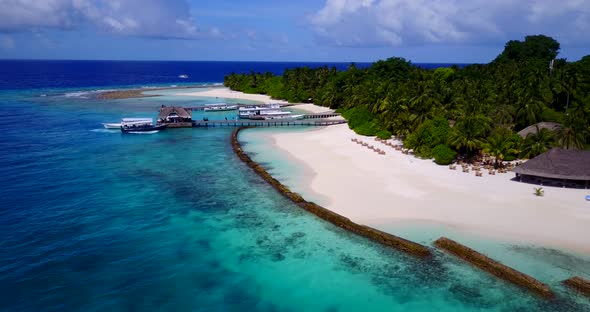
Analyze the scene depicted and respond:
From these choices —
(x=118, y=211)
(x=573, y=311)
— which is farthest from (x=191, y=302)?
(x=573, y=311)

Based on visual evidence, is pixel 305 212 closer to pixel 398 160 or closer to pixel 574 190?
pixel 398 160

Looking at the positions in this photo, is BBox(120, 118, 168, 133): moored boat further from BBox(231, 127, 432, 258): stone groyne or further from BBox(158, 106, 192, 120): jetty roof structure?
BBox(231, 127, 432, 258): stone groyne

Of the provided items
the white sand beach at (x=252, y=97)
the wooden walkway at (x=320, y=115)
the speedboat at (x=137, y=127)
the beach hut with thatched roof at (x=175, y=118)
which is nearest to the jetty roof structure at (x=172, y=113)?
the beach hut with thatched roof at (x=175, y=118)

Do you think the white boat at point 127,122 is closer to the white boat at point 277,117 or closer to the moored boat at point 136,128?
the moored boat at point 136,128

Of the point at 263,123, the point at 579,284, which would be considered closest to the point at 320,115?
the point at 263,123

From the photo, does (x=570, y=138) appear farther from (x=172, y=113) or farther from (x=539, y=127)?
(x=172, y=113)

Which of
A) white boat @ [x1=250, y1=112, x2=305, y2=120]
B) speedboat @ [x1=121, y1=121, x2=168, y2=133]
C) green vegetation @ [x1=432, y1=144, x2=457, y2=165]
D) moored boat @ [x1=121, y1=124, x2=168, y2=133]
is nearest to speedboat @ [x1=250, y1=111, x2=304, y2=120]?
white boat @ [x1=250, y1=112, x2=305, y2=120]
